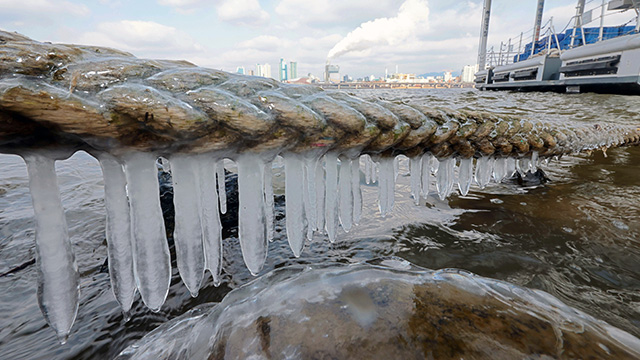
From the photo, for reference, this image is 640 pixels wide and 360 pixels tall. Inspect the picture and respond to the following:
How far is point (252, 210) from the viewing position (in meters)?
1.46

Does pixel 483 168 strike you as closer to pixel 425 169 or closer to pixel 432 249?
pixel 425 169

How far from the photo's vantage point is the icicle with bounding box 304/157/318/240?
1555 mm

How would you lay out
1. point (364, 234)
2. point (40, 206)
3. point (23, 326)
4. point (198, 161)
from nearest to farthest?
point (40, 206) → point (198, 161) → point (23, 326) → point (364, 234)

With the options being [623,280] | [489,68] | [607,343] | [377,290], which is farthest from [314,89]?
[489,68]

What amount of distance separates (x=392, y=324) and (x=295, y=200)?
82 centimetres

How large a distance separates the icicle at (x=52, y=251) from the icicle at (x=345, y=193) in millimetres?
1241

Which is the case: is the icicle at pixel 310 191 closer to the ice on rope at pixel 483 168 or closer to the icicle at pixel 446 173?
the icicle at pixel 446 173

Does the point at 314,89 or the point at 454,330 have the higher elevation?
the point at 314,89

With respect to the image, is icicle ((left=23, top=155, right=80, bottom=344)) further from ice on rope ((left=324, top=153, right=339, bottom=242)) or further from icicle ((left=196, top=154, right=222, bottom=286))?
ice on rope ((left=324, top=153, right=339, bottom=242))

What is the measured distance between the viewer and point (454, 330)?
91cm

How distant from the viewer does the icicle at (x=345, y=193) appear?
1.80 m

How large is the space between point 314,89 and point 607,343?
143 centimetres

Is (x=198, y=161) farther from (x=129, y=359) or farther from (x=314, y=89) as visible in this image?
(x=129, y=359)

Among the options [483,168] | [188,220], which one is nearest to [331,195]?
[188,220]
